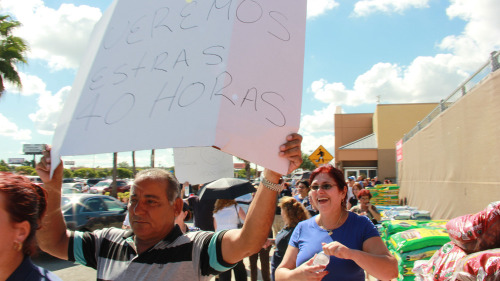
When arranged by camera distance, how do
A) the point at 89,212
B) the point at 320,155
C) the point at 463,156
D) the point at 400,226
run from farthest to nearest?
1. the point at 320,155
2. the point at 89,212
3. the point at 463,156
4. the point at 400,226

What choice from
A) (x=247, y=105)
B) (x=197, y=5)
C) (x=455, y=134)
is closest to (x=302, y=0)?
(x=197, y=5)

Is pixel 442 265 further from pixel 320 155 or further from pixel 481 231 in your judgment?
pixel 320 155

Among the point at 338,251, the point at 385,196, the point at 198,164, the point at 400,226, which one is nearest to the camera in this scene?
the point at 338,251

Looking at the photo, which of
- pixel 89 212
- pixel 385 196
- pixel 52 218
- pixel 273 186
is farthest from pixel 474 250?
pixel 385 196

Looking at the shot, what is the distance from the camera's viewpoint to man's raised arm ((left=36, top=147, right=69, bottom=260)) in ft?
6.65

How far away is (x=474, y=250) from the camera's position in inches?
97.7

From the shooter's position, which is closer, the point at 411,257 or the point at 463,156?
the point at 411,257

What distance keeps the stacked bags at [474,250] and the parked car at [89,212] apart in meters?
8.30

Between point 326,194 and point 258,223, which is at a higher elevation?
point 326,194

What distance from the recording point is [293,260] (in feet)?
9.33

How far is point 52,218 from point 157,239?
64cm

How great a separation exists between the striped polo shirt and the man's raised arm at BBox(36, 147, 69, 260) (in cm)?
27

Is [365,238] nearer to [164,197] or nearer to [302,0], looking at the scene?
[164,197]

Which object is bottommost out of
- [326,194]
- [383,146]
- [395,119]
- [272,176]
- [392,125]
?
[326,194]
